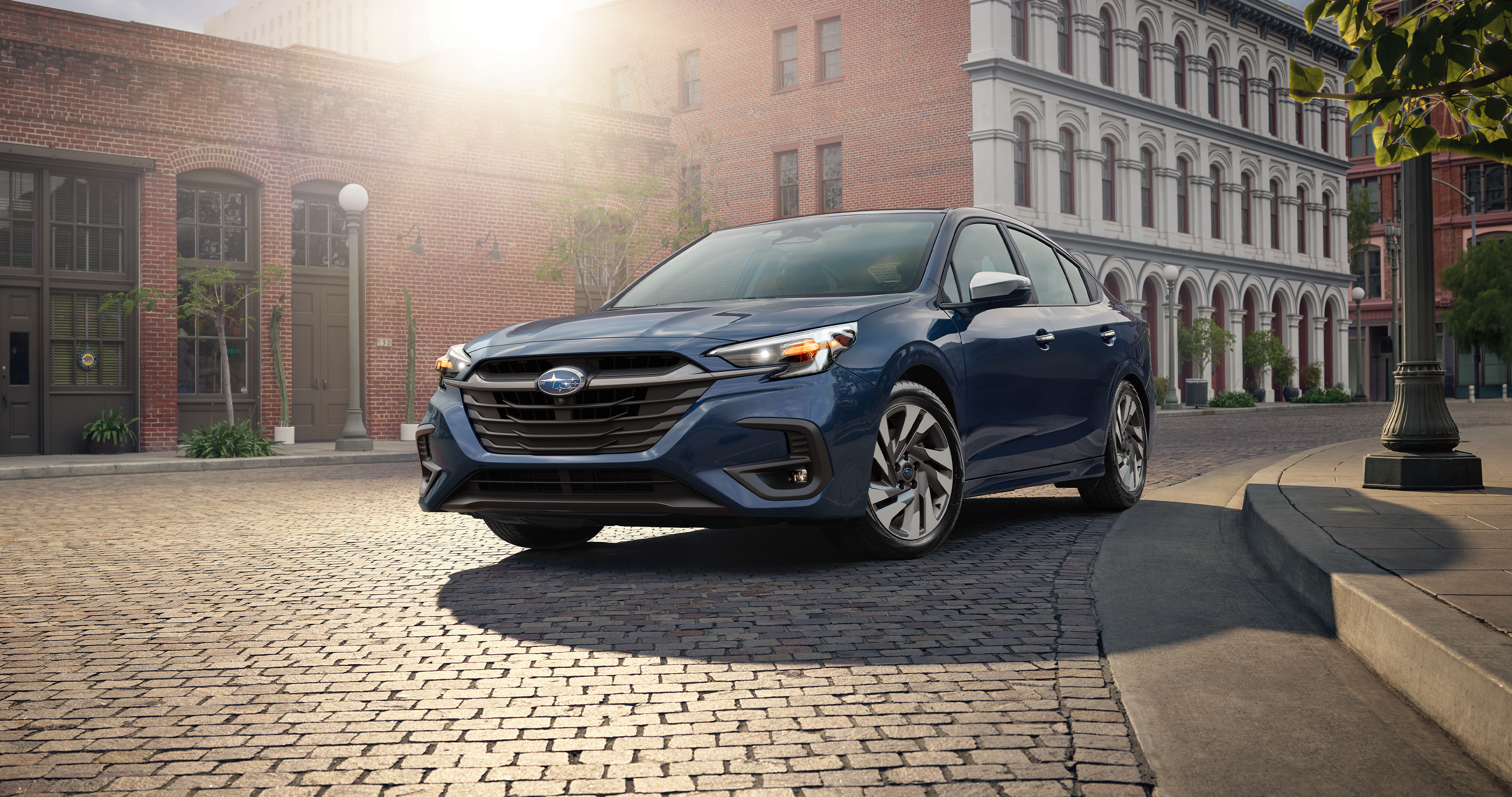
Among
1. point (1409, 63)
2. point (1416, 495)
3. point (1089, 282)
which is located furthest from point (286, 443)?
point (1409, 63)

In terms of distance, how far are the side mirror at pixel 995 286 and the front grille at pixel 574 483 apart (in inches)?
74.3

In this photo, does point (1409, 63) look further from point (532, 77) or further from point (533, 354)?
point (532, 77)

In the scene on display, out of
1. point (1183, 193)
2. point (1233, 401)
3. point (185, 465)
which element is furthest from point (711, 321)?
point (1183, 193)

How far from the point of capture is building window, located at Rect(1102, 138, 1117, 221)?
38.8m

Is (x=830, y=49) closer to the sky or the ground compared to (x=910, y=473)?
closer to the sky

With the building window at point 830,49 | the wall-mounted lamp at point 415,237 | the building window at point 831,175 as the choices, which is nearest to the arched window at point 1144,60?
the building window at point 830,49

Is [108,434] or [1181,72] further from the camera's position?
[1181,72]

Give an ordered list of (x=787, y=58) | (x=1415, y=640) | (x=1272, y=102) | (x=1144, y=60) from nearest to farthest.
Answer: (x=1415, y=640)
(x=787, y=58)
(x=1144, y=60)
(x=1272, y=102)

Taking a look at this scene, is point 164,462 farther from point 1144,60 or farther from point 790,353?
point 1144,60

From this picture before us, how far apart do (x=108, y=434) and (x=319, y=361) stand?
373 centimetres

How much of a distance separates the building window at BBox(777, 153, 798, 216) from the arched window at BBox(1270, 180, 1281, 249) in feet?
67.0

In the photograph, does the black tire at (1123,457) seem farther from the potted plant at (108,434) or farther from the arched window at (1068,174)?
the arched window at (1068,174)

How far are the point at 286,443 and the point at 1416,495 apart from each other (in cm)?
1711

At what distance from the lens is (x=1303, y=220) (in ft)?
164
